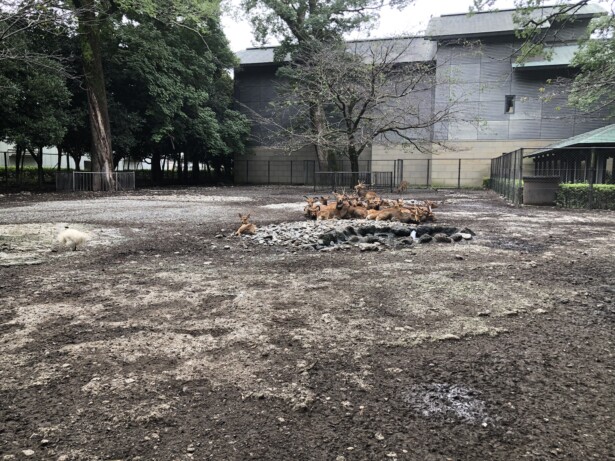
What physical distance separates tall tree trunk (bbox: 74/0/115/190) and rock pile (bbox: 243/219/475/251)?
1470cm

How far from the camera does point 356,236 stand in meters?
7.21

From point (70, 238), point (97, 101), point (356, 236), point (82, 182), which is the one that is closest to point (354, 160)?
point (97, 101)

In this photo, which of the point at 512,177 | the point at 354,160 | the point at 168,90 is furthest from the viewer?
the point at 354,160

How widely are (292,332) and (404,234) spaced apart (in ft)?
15.1

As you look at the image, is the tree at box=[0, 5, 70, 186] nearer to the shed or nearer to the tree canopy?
the tree canopy

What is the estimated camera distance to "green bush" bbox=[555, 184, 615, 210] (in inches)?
547

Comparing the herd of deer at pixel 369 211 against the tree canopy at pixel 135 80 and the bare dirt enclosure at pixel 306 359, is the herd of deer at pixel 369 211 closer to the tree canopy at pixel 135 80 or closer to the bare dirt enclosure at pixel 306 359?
the bare dirt enclosure at pixel 306 359

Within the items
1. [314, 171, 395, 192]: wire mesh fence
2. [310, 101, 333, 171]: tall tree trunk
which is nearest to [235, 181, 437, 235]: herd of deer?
[314, 171, 395, 192]: wire mesh fence

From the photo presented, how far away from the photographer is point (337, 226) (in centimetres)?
800

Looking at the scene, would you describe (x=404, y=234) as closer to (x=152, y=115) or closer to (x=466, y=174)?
(x=152, y=115)

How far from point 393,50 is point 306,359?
2434cm

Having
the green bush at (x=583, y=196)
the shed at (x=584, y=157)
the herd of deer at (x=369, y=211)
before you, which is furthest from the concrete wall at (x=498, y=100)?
the herd of deer at (x=369, y=211)

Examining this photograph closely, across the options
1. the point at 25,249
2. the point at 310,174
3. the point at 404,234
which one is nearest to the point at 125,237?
the point at 25,249

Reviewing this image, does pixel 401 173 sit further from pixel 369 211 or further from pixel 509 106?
pixel 369 211
